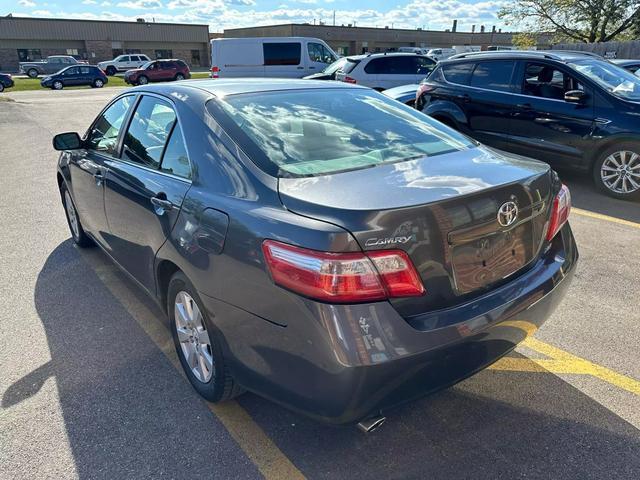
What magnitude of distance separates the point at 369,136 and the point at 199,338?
1.46 m

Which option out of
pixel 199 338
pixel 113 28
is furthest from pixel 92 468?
pixel 113 28

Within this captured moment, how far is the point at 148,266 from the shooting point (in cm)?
302

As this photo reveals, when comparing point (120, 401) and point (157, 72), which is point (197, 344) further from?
point (157, 72)

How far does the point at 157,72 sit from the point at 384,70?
26.5 metres

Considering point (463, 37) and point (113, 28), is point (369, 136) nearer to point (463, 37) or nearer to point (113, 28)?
point (113, 28)

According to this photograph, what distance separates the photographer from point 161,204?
2703mm

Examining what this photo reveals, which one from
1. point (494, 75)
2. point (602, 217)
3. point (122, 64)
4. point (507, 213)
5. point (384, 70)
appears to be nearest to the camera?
point (507, 213)

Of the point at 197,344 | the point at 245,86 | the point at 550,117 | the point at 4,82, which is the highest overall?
the point at 245,86

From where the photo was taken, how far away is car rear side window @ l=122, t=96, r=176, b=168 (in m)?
2.95

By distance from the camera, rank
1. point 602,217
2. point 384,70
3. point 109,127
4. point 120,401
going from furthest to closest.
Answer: point 384,70, point 602,217, point 109,127, point 120,401

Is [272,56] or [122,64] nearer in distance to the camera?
[272,56]

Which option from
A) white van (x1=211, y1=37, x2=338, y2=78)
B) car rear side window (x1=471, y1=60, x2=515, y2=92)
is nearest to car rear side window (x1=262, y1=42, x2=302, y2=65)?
white van (x1=211, y1=37, x2=338, y2=78)

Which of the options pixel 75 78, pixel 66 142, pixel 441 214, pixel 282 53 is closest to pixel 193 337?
pixel 441 214

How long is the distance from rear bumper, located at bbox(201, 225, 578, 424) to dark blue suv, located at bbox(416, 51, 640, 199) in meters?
4.85
